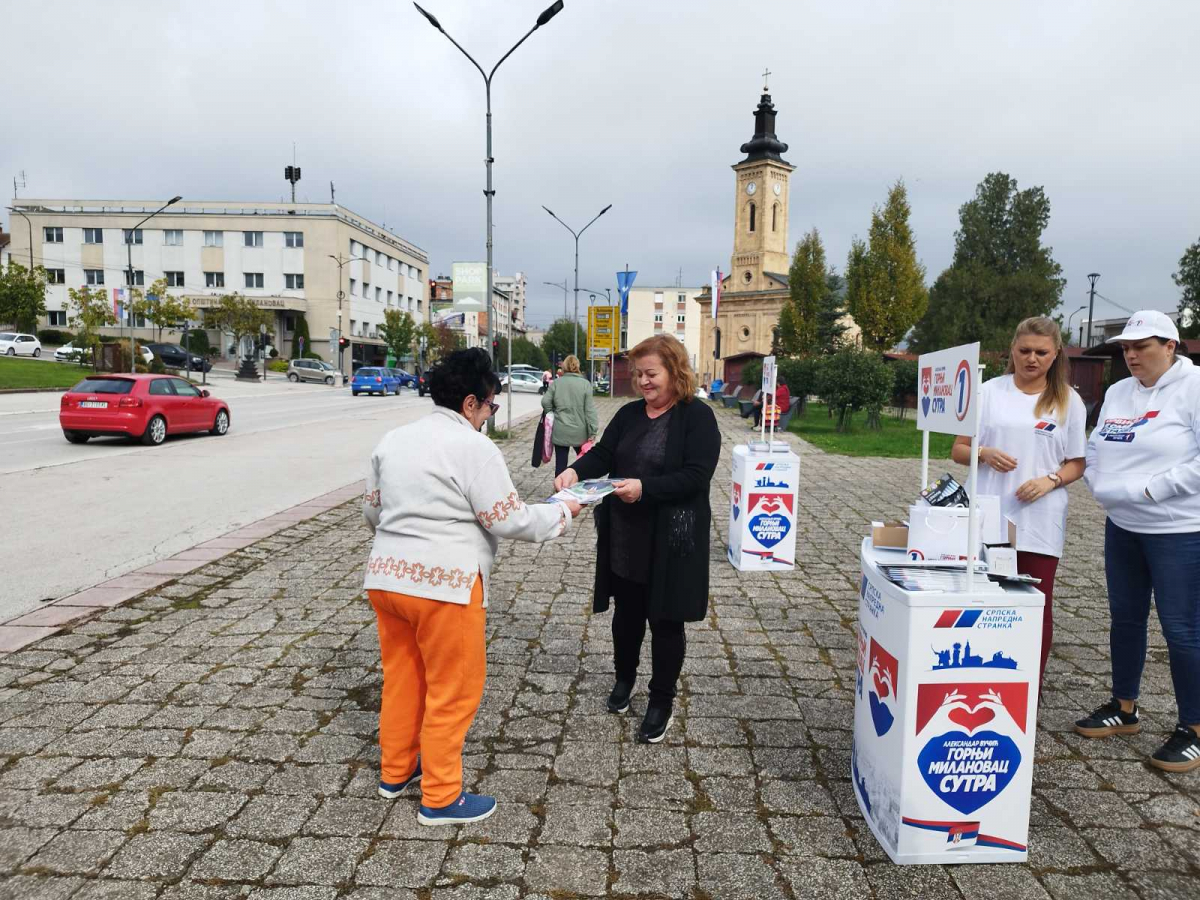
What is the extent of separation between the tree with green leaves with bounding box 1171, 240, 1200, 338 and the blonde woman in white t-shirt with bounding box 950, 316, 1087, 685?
169 feet

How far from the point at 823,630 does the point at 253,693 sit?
11.4 feet

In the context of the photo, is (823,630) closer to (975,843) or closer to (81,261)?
(975,843)

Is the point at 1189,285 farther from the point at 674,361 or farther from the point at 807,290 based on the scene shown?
the point at 674,361

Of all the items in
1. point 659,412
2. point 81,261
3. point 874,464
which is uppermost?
point 81,261

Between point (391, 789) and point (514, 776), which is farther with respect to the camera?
point (514, 776)

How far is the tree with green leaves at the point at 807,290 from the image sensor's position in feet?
173

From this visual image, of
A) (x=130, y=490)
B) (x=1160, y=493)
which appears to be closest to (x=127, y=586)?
(x=130, y=490)

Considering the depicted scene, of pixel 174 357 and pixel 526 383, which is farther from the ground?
pixel 174 357

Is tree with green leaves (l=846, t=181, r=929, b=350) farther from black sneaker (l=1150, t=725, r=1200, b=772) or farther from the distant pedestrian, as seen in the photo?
black sneaker (l=1150, t=725, r=1200, b=772)

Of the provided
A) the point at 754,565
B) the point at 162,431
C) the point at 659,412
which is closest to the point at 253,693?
the point at 659,412

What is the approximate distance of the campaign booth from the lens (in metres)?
7.00

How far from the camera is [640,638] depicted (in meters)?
4.04

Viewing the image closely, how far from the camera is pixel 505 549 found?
308 inches

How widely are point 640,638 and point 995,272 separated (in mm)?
62728
